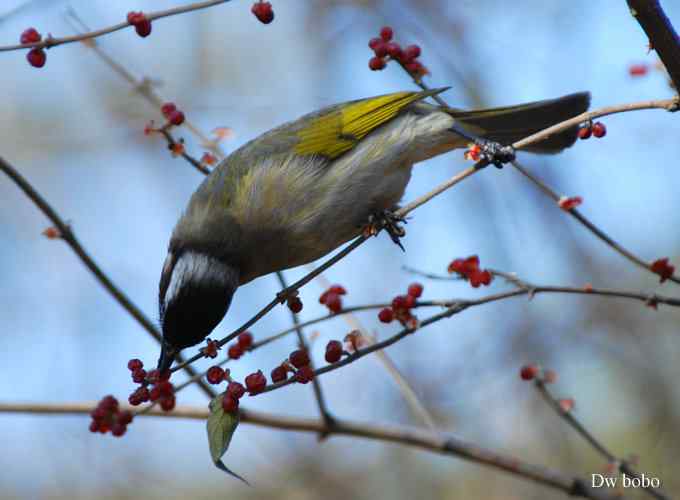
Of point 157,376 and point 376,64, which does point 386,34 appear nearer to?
point 376,64

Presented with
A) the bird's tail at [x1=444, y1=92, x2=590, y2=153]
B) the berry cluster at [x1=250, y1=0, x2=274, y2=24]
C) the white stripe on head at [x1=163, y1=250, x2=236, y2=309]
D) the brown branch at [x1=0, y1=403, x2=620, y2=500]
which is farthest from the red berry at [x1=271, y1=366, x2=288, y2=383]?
the bird's tail at [x1=444, y1=92, x2=590, y2=153]

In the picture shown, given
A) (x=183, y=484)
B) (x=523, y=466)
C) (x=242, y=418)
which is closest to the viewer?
(x=523, y=466)

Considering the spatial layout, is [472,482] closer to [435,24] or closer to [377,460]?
[377,460]

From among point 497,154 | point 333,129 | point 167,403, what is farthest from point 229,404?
point 333,129

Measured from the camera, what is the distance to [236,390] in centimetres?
270

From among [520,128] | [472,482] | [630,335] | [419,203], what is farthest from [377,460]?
[419,203]

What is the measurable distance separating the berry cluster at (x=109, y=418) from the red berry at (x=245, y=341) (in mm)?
614

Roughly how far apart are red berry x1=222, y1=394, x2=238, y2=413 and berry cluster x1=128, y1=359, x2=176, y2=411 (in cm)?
31

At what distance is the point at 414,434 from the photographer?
11.6 ft

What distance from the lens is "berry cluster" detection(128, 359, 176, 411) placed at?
2.89 metres

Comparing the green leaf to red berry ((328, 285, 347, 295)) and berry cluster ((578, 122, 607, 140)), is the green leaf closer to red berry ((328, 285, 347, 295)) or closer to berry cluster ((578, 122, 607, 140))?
red berry ((328, 285, 347, 295))

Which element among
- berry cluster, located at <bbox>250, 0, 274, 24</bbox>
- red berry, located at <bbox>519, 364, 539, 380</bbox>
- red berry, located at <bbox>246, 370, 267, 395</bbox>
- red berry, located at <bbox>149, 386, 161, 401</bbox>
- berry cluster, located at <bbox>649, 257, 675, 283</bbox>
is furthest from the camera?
red berry, located at <bbox>519, 364, 539, 380</bbox>

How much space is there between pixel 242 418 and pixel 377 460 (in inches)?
165

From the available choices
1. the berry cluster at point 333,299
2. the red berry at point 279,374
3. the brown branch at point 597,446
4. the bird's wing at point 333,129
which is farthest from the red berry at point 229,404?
the bird's wing at point 333,129
